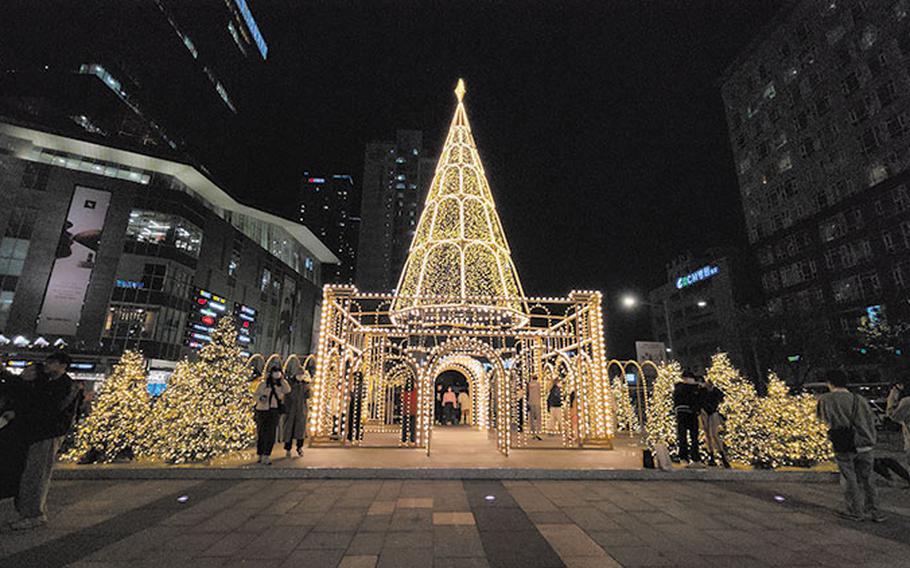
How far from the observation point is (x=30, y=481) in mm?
4641

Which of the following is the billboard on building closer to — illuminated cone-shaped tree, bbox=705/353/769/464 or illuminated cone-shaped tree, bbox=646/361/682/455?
illuminated cone-shaped tree, bbox=646/361/682/455

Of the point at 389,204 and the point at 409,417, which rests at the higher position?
the point at 389,204

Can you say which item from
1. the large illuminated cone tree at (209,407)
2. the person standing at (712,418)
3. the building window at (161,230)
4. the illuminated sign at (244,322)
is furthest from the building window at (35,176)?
the person standing at (712,418)

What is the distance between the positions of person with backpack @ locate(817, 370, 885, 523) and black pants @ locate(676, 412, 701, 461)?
273cm

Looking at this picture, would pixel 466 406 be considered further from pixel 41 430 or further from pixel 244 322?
pixel 244 322

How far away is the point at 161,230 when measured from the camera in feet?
120

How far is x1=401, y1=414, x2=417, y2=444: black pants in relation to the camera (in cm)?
1152

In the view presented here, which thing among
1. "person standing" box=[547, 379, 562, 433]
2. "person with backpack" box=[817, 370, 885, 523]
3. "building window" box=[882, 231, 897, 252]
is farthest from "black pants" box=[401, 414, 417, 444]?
"building window" box=[882, 231, 897, 252]

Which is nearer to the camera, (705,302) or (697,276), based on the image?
(705,302)

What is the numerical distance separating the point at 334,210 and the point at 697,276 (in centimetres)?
11818

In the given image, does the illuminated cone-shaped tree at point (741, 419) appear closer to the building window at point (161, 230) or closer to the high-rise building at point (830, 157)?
the high-rise building at point (830, 157)

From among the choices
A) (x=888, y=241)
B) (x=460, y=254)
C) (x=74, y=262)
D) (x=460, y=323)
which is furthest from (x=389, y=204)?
(x=460, y=323)

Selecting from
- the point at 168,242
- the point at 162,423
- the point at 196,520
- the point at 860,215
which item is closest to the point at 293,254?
the point at 168,242

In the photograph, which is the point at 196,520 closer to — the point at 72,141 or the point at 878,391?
the point at 878,391
